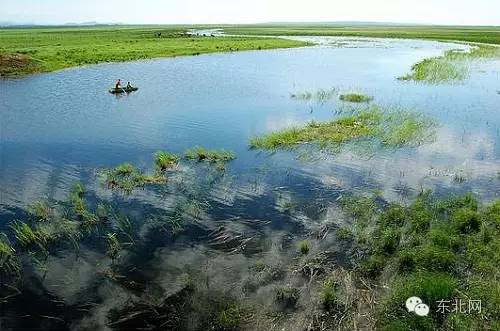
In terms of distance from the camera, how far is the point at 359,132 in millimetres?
29938

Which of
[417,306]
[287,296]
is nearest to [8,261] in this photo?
[287,296]

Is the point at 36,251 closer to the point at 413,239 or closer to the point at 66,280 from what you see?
the point at 66,280

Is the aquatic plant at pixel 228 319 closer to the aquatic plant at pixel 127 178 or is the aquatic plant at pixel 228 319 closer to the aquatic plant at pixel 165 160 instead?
the aquatic plant at pixel 127 178

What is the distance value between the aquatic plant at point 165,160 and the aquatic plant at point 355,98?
21.6 metres

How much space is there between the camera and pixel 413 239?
16.2 m

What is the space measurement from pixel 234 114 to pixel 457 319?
27.2 metres

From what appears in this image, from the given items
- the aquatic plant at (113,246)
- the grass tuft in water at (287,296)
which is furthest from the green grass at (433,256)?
the aquatic plant at (113,246)

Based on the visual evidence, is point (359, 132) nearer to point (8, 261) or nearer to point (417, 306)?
point (417, 306)

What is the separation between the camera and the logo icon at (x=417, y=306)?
1224 centimetres

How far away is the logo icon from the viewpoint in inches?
482

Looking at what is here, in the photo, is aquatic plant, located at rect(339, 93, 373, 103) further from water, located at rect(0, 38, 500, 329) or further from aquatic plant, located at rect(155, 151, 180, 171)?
aquatic plant, located at rect(155, 151, 180, 171)

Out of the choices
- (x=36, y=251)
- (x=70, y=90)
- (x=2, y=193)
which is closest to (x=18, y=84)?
(x=70, y=90)

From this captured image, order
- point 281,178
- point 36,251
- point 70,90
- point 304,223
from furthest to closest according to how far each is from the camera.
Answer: point 70,90 < point 281,178 < point 304,223 < point 36,251

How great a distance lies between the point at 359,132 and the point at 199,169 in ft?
40.7
